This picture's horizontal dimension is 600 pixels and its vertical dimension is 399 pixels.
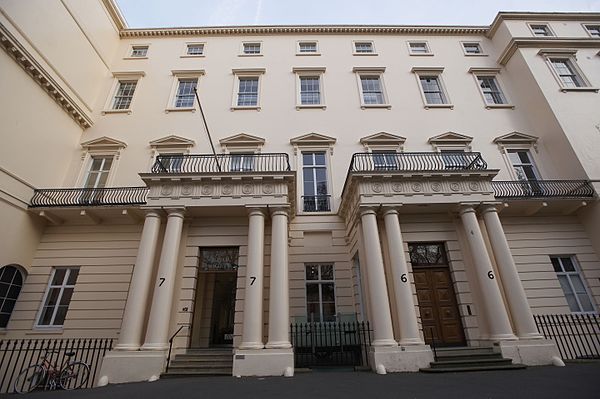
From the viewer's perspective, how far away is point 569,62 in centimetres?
1573

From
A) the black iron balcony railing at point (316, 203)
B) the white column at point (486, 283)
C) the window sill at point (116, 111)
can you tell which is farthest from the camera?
the window sill at point (116, 111)

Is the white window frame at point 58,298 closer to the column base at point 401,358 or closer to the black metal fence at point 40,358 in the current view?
the black metal fence at point 40,358

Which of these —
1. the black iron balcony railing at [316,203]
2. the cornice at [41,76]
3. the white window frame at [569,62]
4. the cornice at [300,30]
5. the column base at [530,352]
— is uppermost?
the cornice at [300,30]

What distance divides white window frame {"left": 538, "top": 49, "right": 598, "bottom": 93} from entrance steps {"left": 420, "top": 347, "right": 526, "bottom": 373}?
14.2 m

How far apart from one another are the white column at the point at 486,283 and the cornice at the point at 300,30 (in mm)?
14122

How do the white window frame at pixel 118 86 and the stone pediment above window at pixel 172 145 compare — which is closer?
the stone pediment above window at pixel 172 145

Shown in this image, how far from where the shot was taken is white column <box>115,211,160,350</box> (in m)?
8.24

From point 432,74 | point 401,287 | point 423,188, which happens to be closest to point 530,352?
point 401,287

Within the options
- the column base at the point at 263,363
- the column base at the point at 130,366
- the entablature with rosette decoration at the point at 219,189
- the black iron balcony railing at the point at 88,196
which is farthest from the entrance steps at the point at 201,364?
the black iron balcony railing at the point at 88,196

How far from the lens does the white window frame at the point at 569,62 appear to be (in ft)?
47.2

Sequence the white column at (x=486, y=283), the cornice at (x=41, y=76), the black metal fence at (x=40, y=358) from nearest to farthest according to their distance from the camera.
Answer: the white column at (x=486, y=283) < the black metal fence at (x=40, y=358) < the cornice at (x=41, y=76)

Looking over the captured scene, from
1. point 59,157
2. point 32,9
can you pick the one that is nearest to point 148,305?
point 59,157

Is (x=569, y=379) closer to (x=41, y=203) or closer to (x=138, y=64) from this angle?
(x=41, y=203)

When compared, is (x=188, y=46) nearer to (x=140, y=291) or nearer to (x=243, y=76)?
(x=243, y=76)
